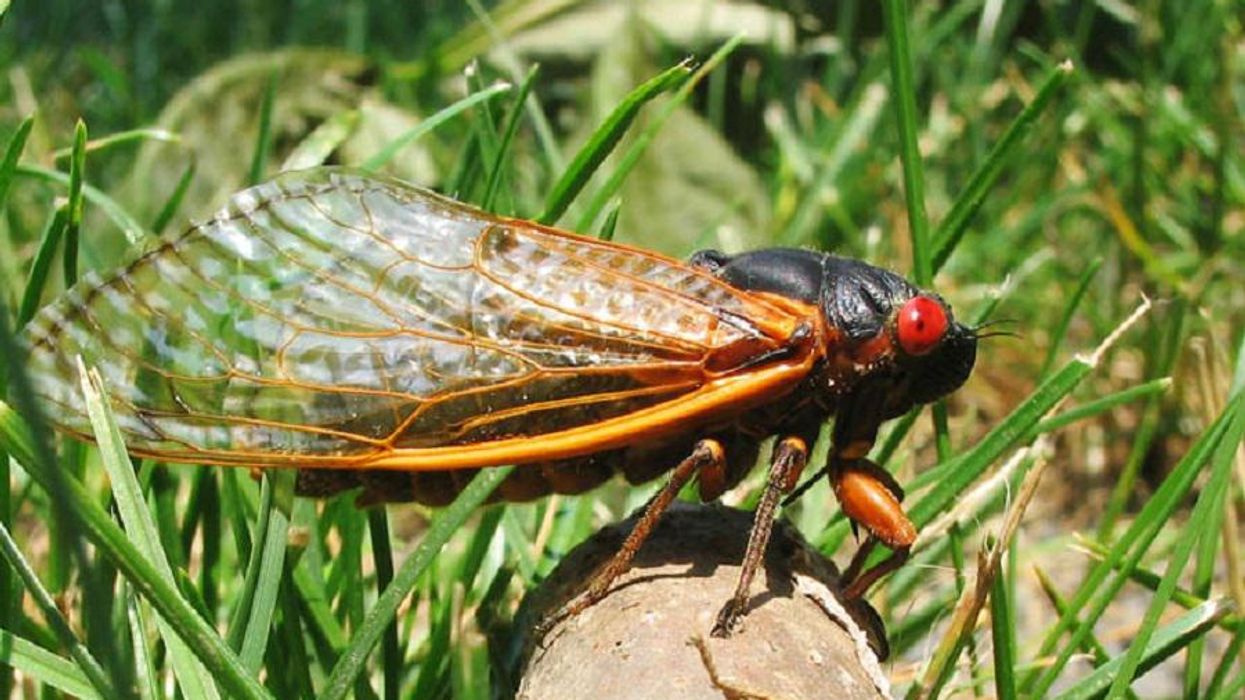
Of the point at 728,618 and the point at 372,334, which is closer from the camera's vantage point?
the point at 728,618

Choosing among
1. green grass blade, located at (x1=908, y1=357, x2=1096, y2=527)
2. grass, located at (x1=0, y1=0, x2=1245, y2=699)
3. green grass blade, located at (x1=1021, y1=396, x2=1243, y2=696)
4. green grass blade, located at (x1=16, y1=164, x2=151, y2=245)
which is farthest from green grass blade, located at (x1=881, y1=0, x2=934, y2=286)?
green grass blade, located at (x1=16, y1=164, x2=151, y2=245)

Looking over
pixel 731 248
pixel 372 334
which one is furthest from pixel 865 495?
pixel 731 248

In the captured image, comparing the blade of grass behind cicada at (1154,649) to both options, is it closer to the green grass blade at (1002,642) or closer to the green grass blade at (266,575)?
the green grass blade at (1002,642)

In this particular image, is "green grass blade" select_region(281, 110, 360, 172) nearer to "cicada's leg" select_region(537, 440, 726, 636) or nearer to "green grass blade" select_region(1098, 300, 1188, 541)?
"cicada's leg" select_region(537, 440, 726, 636)

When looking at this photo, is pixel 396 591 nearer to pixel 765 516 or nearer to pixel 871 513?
pixel 765 516

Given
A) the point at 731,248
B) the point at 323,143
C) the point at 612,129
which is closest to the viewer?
the point at 612,129
